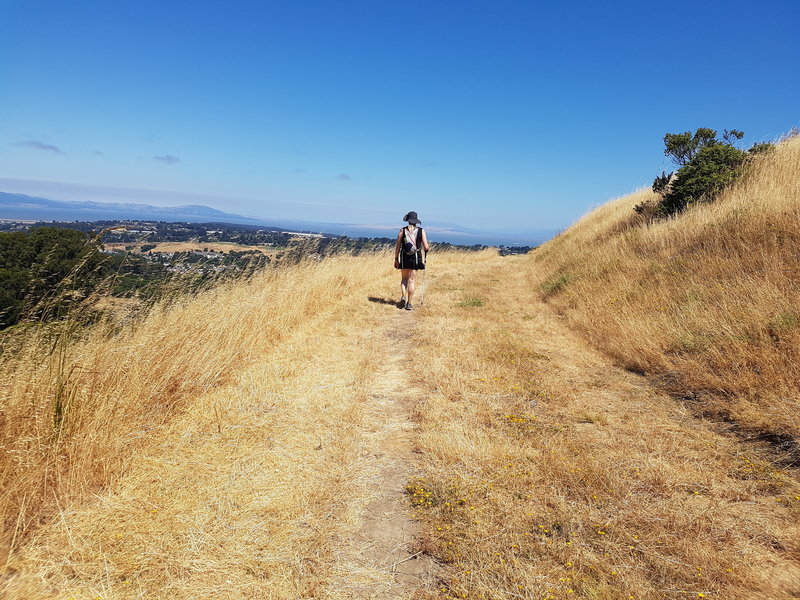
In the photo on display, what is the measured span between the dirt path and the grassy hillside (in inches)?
112

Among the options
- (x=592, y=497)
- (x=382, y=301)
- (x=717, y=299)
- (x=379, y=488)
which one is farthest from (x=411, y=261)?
(x=592, y=497)

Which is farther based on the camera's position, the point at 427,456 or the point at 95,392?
the point at 427,456

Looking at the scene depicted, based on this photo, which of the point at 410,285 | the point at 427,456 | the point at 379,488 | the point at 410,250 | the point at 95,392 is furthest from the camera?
the point at 410,285

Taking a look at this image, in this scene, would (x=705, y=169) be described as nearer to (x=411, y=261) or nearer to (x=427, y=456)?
(x=411, y=261)

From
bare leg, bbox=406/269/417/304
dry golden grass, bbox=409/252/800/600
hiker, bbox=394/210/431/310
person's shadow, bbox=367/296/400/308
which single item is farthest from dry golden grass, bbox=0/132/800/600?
person's shadow, bbox=367/296/400/308

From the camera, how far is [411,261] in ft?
29.6

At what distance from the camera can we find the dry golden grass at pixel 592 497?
6.76ft

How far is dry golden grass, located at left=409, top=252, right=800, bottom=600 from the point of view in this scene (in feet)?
6.76

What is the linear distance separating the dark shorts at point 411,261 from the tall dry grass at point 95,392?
4199 millimetres

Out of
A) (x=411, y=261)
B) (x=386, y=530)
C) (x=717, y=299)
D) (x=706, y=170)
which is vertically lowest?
(x=386, y=530)

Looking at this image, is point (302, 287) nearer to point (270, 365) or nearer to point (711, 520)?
point (270, 365)

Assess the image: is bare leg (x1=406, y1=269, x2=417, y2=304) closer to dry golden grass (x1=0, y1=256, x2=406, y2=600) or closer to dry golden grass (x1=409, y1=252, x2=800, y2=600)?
dry golden grass (x1=0, y1=256, x2=406, y2=600)

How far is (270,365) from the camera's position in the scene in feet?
17.3

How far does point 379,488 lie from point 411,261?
648 centimetres
